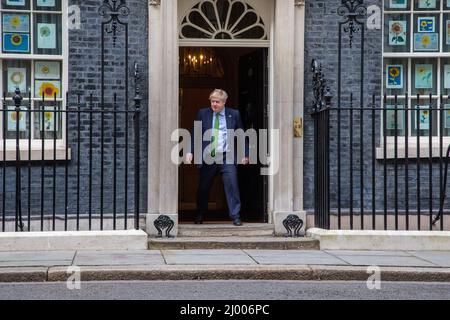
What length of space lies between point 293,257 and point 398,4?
4.27 metres

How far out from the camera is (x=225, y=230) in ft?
38.1

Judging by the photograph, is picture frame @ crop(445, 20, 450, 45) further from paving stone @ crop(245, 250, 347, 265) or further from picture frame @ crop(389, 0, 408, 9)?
paving stone @ crop(245, 250, 347, 265)

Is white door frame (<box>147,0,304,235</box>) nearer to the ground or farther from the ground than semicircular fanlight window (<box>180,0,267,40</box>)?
nearer to the ground

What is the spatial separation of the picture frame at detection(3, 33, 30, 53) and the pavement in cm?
299

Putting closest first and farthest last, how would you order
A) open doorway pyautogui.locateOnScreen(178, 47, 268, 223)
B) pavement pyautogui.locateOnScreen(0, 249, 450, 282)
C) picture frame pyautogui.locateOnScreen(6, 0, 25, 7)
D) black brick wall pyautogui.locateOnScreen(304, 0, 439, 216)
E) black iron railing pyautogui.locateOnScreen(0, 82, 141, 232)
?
pavement pyautogui.locateOnScreen(0, 249, 450, 282)
black iron railing pyautogui.locateOnScreen(0, 82, 141, 232)
picture frame pyautogui.locateOnScreen(6, 0, 25, 7)
black brick wall pyautogui.locateOnScreen(304, 0, 439, 216)
open doorway pyautogui.locateOnScreen(178, 47, 268, 223)

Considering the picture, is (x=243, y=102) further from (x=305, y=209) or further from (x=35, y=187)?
(x=35, y=187)

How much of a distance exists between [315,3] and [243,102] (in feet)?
6.92

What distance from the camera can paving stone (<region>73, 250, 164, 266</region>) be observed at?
369 inches

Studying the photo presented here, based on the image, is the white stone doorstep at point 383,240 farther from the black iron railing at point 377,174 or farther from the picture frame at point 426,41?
the picture frame at point 426,41

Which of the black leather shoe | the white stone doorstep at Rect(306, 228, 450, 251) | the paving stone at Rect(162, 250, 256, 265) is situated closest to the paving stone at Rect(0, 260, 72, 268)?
the paving stone at Rect(162, 250, 256, 265)

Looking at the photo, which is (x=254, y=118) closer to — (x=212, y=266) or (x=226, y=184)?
(x=226, y=184)

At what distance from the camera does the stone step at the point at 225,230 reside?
11539 mm

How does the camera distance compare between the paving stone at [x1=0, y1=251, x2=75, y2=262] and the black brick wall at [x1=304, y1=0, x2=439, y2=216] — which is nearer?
the paving stone at [x1=0, y1=251, x2=75, y2=262]

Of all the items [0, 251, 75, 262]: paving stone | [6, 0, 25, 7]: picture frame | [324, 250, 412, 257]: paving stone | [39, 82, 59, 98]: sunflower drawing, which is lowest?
[324, 250, 412, 257]: paving stone
